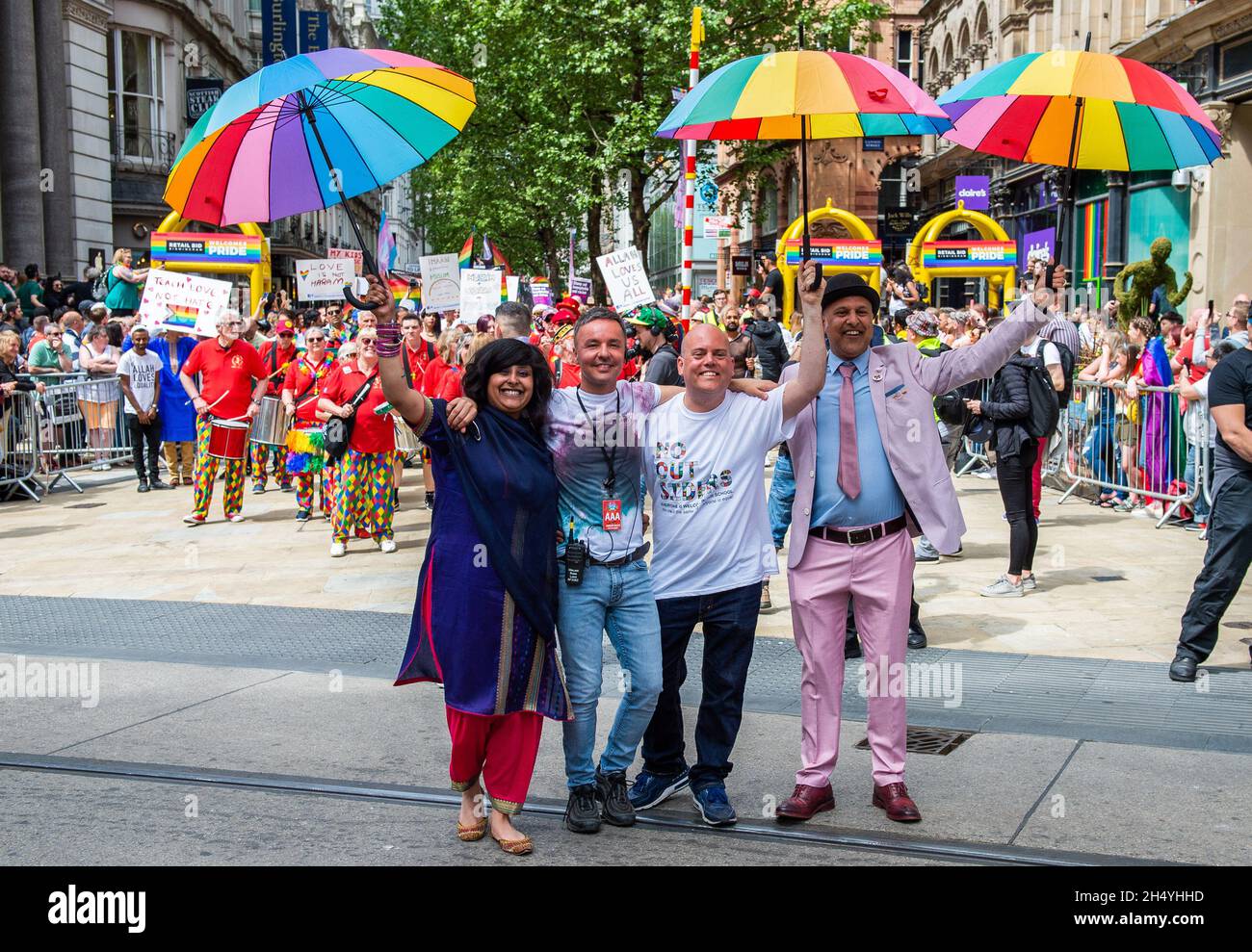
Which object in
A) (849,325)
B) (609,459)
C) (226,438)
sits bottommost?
(226,438)

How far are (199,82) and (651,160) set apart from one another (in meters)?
11.7

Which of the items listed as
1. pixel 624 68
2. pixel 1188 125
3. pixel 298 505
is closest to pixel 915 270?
pixel 624 68

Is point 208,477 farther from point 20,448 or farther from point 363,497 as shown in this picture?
point 20,448

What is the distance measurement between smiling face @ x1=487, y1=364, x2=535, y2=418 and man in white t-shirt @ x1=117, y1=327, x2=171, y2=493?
12.3 m

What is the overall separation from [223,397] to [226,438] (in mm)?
396

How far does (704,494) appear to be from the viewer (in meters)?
5.01

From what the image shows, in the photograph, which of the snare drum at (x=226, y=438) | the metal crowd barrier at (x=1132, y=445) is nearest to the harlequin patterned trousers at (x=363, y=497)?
the snare drum at (x=226, y=438)

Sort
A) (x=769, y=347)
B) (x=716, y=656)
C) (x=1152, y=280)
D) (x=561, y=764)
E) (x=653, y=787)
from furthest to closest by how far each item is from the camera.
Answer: (x=1152, y=280)
(x=769, y=347)
(x=561, y=764)
(x=653, y=787)
(x=716, y=656)

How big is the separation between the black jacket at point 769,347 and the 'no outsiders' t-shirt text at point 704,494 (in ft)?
38.6

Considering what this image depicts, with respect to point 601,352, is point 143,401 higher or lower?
lower

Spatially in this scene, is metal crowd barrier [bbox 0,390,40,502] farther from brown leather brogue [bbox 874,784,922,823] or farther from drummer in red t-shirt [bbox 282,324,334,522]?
brown leather brogue [bbox 874,784,922,823]

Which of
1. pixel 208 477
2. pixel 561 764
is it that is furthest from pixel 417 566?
pixel 561 764

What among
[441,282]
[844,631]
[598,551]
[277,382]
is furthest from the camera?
[441,282]
